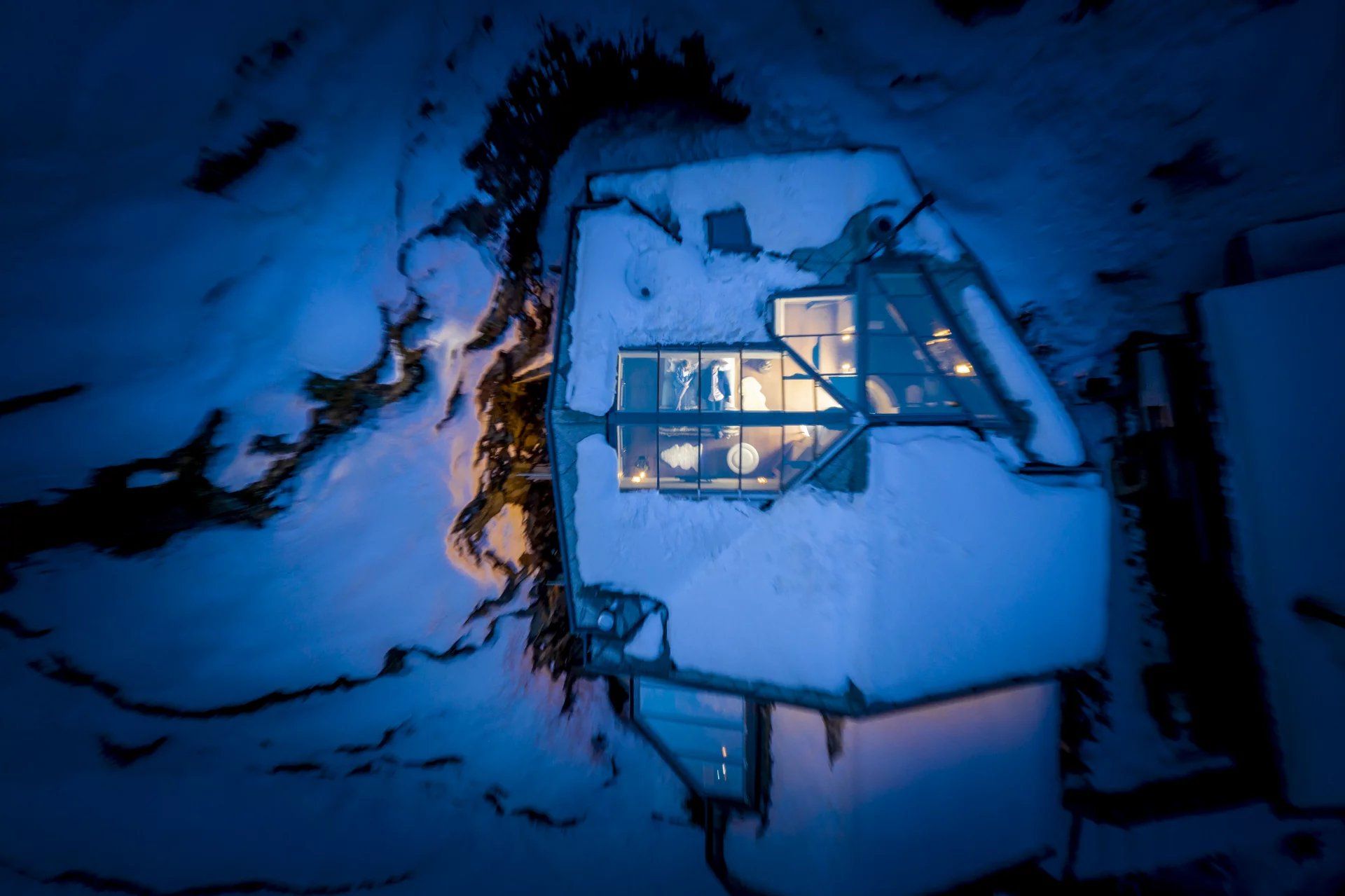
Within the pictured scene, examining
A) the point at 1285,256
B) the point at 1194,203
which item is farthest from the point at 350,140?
the point at 1285,256

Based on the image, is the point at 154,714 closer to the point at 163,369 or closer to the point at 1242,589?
the point at 163,369

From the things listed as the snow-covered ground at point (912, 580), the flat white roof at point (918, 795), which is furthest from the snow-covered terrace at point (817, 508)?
the flat white roof at point (918, 795)

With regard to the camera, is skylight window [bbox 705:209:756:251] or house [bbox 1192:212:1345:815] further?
skylight window [bbox 705:209:756:251]

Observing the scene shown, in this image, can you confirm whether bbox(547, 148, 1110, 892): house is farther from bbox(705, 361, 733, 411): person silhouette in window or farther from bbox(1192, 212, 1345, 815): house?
bbox(1192, 212, 1345, 815): house

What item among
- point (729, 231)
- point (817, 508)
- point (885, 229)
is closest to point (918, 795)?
point (817, 508)

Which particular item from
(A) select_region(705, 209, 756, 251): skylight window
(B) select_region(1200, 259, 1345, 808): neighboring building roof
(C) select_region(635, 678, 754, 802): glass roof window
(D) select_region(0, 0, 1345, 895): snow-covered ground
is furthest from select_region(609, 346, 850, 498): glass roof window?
(B) select_region(1200, 259, 1345, 808): neighboring building roof

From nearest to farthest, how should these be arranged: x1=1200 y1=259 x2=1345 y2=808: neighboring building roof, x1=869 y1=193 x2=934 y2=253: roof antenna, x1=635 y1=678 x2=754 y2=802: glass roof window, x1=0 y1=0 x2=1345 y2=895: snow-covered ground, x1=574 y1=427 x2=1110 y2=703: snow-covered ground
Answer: x1=0 y1=0 x2=1345 y2=895: snow-covered ground < x1=1200 y1=259 x2=1345 y2=808: neighboring building roof < x1=574 y1=427 x2=1110 y2=703: snow-covered ground < x1=869 y1=193 x2=934 y2=253: roof antenna < x1=635 y1=678 x2=754 y2=802: glass roof window

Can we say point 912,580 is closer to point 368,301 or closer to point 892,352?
point 892,352

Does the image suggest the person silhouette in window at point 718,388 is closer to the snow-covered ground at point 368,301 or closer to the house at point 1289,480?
the snow-covered ground at point 368,301
